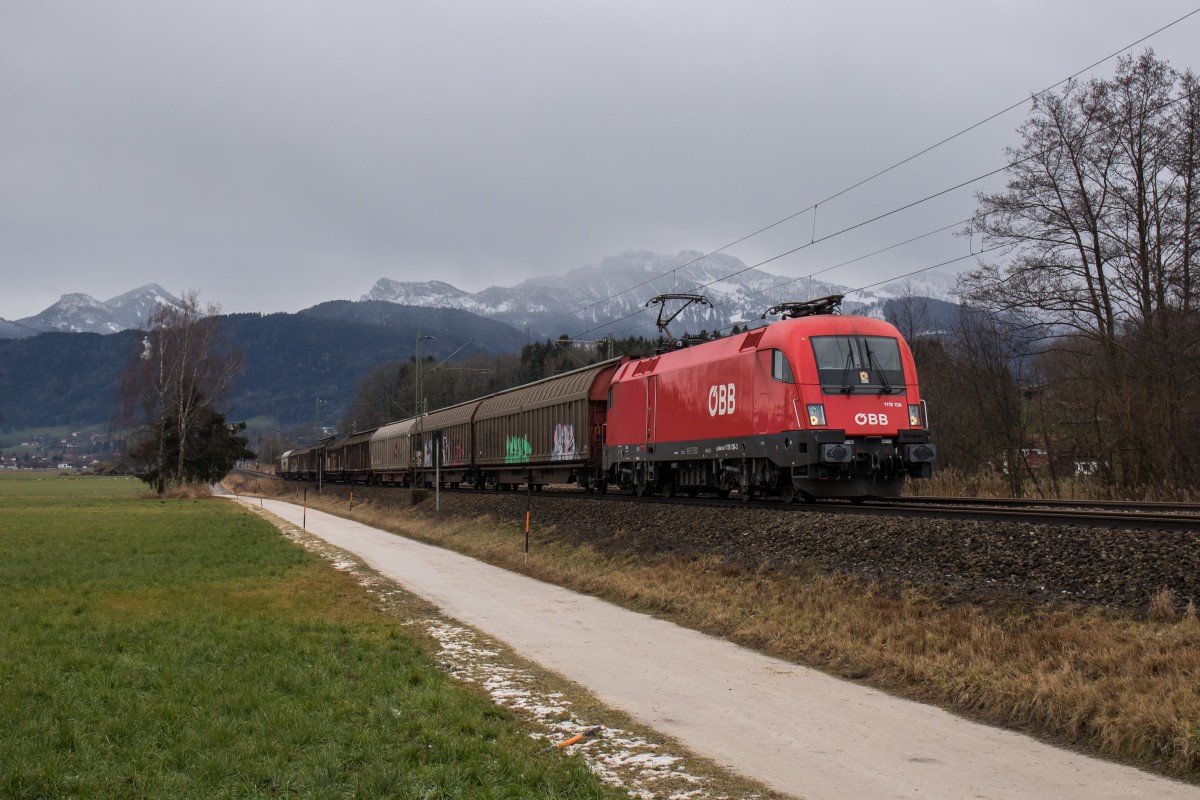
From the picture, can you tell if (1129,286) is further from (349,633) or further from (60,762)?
(60,762)

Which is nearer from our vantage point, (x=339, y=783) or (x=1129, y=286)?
(x=339, y=783)

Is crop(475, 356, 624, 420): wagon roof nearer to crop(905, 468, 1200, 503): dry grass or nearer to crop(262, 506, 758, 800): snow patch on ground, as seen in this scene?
crop(905, 468, 1200, 503): dry grass

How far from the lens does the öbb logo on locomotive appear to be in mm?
20719

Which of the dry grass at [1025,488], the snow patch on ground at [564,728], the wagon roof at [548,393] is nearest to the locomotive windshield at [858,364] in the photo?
the dry grass at [1025,488]

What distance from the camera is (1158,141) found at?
2664 centimetres

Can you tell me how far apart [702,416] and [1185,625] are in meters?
Answer: 13.8

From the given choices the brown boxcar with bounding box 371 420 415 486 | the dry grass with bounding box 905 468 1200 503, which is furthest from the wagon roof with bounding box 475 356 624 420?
the brown boxcar with bounding box 371 420 415 486

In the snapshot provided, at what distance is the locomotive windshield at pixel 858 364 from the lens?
1855 cm

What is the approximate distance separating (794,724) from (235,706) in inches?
205

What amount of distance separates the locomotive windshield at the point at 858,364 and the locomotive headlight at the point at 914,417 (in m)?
0.43

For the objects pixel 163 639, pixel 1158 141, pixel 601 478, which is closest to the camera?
pixel 163 639

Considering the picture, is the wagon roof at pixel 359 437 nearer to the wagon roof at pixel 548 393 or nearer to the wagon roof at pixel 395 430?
the wagon roof at pixel 395 430

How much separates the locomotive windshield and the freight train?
0.03 metres

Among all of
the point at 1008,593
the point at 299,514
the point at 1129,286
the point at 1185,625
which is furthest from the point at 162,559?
the point at 299,514
